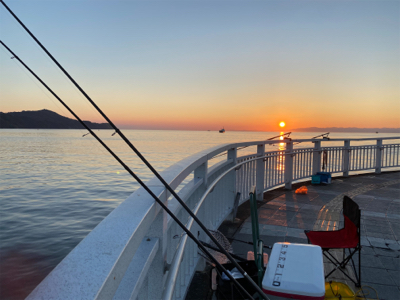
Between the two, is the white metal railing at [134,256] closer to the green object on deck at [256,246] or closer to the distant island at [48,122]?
the green object on deck at [256,246]

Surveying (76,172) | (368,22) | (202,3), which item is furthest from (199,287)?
(76,172)

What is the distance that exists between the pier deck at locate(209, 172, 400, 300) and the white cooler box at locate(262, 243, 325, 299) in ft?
4.53

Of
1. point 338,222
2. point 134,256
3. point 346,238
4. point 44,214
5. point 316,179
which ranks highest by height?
point 134,256

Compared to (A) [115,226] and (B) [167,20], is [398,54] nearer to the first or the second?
(B) [167,20]

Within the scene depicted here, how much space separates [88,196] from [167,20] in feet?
41.9

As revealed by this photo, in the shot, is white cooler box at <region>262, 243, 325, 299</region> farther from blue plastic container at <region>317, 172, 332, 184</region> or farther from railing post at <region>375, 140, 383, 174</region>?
railing post at <region>375, 140, 383, 174</region>

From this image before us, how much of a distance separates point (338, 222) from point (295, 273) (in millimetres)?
3757

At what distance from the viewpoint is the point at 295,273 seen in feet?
6.79

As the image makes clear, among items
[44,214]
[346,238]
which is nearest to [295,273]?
[346,238]

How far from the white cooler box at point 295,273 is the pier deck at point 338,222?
1.38m

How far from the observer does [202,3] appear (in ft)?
38.1

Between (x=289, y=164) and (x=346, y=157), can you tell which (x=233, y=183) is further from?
(x=346, y=157)

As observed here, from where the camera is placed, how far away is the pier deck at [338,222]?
354cm

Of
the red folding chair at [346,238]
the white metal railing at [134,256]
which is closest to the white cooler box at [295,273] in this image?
the white metal railing at [134,256]
